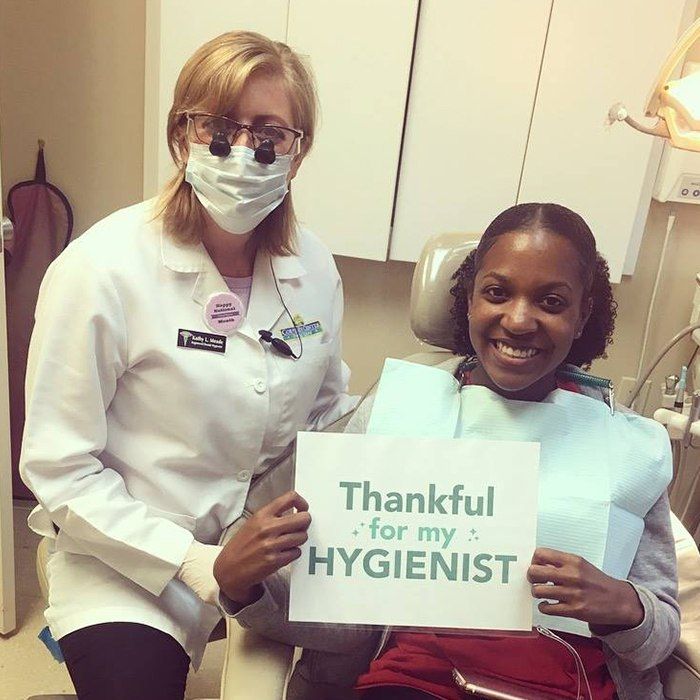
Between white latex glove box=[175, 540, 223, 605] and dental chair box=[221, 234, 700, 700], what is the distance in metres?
0.06

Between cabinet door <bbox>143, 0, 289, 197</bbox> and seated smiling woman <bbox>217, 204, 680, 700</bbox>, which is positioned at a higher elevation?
cabinet door <bbox>143, 0, 289, 197</bbox>

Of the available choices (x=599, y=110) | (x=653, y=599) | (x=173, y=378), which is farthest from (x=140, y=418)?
(x=599, y=110)

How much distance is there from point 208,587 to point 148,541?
0.39ft

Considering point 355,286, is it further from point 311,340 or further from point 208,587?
point 208,587

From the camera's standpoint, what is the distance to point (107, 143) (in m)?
2.11

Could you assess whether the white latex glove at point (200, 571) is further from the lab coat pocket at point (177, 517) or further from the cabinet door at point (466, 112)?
the cabinet door at point (466, 112)

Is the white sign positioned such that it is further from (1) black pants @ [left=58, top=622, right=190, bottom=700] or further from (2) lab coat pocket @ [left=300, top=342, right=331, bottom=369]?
(2) lab coat pocket @ [left=300, top=342, right=331, bottom=369]

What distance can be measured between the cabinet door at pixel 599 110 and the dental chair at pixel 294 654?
2.41 feet

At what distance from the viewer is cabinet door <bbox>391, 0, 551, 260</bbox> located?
1.83m

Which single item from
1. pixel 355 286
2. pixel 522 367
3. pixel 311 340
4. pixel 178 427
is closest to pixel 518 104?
pixel 355 286

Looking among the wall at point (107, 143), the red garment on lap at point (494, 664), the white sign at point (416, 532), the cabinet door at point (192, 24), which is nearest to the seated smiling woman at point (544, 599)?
the red garment on lap at point (494, 664)

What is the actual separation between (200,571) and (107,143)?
56.0 inches

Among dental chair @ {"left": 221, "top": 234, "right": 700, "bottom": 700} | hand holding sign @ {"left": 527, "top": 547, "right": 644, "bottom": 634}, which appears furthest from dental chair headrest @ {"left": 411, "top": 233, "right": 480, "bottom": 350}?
hand holding sign @ {"left": 527, "top": 547, "right": 644, "bottom": 634}

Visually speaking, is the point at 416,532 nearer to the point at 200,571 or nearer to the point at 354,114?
the point at 200,571
